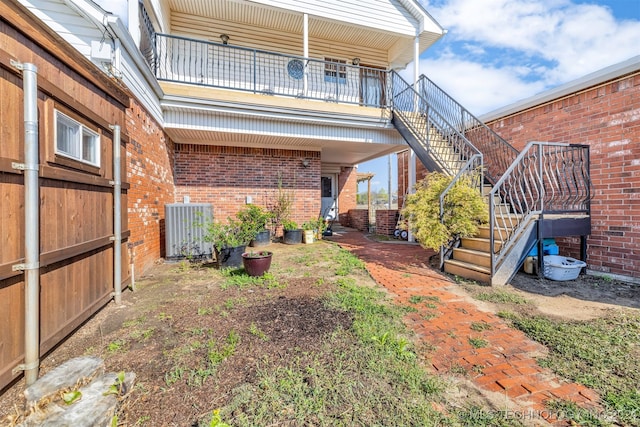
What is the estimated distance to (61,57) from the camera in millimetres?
2404

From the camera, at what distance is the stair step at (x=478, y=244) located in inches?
171

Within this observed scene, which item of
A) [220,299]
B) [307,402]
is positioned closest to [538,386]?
[307,402]

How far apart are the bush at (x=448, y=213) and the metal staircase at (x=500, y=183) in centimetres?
16

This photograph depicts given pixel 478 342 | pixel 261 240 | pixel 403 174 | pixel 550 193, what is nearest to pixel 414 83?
pixel 403 174

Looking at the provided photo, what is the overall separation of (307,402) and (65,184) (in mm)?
2798

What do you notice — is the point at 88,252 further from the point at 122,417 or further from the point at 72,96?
the point at 122,417

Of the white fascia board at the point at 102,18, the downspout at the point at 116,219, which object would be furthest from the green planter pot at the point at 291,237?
the white fascia board at the point at 102,18

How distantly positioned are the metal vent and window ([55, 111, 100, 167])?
2.49 meters

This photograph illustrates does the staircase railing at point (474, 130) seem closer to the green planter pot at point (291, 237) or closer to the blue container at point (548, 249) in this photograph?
the blue container at point (548, 249)

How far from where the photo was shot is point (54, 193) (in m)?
2.32

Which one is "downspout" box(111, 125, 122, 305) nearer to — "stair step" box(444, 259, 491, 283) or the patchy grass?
the patchy grass

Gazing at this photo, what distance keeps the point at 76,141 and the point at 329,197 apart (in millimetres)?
9657

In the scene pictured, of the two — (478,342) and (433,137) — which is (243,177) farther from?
(478,342)

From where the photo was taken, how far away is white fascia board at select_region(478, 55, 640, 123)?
3979 mm
